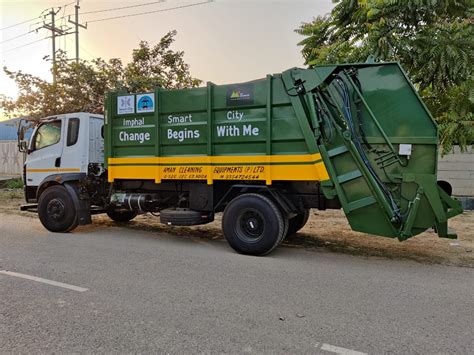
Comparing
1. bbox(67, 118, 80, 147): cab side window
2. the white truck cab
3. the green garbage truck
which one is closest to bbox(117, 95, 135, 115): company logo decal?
the green garbage truck

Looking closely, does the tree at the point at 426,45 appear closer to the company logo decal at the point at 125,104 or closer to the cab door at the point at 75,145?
the company logo decal at the point at 125,104

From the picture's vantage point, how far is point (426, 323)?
12.1 feet

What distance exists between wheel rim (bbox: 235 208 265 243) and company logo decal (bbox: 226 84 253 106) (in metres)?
1.72

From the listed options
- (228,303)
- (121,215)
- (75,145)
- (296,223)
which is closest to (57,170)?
(75,145)

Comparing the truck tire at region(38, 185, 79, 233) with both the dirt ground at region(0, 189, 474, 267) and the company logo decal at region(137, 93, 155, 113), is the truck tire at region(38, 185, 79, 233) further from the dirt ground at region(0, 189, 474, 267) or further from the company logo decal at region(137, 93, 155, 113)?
the company logo decal at region(137, 93, 155, 113)

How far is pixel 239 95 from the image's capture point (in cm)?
640

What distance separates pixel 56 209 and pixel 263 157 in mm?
4435

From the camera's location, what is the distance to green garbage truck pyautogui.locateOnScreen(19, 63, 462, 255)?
5.49 meters

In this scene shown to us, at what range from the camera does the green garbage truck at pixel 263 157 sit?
549 centimetres

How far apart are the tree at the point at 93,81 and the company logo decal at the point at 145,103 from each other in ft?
25.1

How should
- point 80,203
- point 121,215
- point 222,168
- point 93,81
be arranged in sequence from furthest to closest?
point 93,81 → point 121,215 → point 80,203 → point 222,168

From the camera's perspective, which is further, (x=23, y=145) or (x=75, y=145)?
(x=23, y=145)

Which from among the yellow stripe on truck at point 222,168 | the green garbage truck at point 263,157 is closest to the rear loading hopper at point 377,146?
the green garbage truck at point 263,157

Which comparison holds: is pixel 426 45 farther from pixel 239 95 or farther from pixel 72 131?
pixel 72 131
